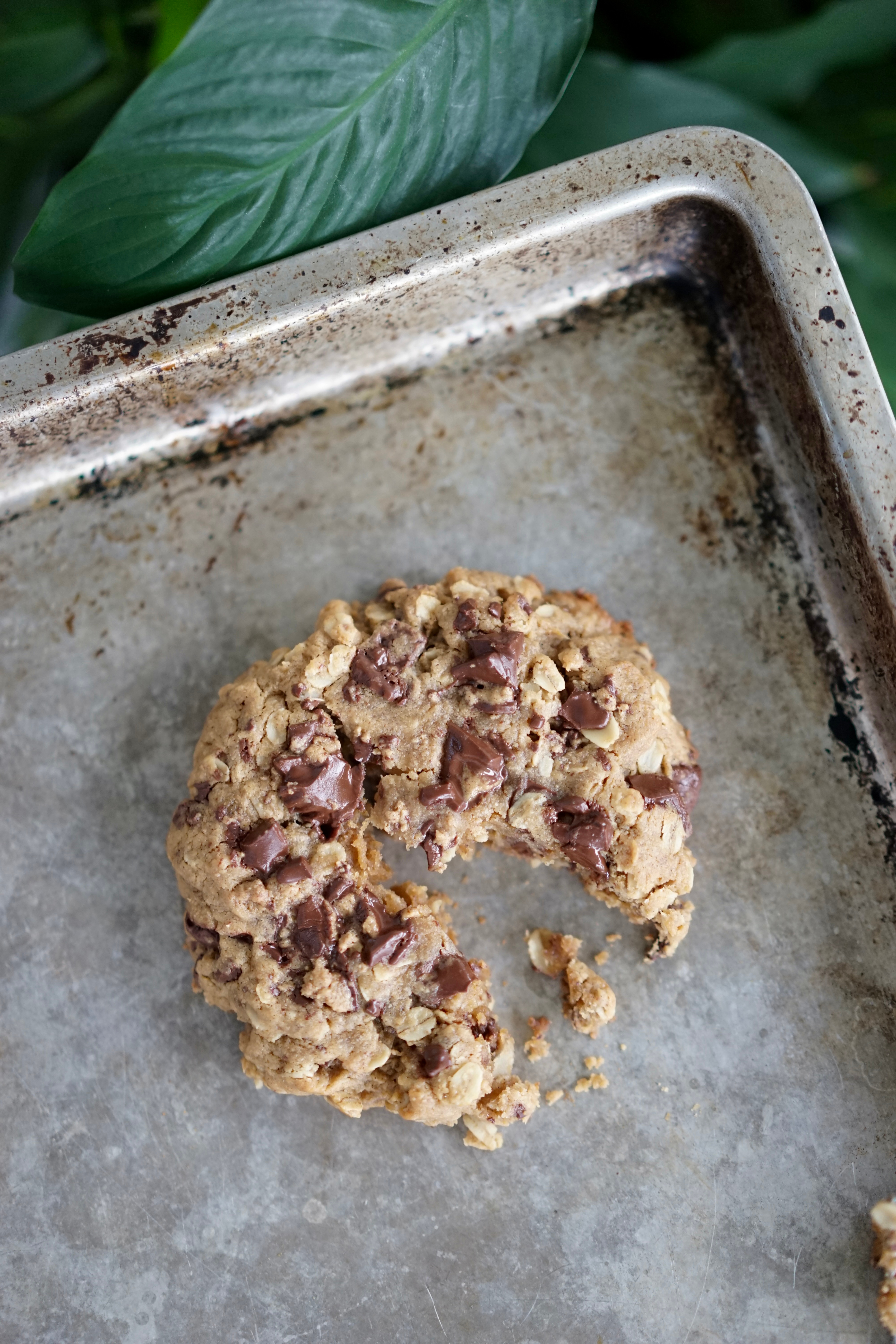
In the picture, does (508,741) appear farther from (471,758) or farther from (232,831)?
(232,831)

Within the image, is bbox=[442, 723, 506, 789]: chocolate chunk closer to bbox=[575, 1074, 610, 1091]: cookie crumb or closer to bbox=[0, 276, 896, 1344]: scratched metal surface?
bbox=[0, 276, 896, 1344]: scratched metal surface

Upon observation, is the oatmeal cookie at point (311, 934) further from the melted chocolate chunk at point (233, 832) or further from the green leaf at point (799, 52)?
the green leaf at point (799, 52)

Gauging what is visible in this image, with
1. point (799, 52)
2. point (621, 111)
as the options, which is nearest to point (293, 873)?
point (621, 111)

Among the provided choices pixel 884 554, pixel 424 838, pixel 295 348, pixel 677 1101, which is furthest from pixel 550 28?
pixel 677 1101

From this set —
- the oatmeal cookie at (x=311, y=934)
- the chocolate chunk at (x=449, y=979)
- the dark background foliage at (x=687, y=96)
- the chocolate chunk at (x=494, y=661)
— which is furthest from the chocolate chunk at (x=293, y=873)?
the dark background foliage at (x=687, y=96)

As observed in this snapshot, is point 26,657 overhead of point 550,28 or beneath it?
beneath

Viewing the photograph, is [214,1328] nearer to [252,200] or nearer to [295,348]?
[295,348]
